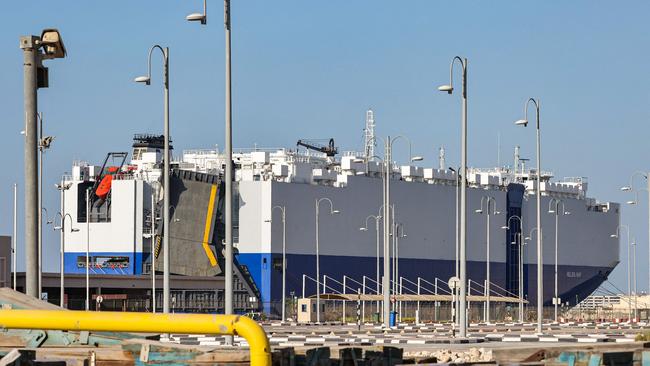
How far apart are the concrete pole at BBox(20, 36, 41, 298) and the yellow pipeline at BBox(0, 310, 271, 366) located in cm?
980

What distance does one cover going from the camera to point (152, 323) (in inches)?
330

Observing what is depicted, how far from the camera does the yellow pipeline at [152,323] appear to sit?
8.27 m

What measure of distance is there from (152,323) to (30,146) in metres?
10.4

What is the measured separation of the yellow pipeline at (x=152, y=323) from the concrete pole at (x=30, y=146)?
386 inches

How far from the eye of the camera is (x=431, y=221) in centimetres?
12431

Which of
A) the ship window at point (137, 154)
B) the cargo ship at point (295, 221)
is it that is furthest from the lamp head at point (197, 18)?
the ship window at point (137, 154)

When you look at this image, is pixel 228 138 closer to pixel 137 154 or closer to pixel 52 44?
pixel 52 44

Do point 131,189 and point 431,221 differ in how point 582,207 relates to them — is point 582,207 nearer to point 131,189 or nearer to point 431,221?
point 431,221

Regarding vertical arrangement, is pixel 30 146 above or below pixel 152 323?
above

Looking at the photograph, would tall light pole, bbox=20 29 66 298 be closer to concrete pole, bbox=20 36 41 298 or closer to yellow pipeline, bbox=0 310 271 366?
concrete pole, bbox=20 36 41 298

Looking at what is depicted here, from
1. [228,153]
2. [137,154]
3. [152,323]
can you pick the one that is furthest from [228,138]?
[137,154]

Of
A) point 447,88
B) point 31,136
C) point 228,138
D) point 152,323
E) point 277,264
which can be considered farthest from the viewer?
point 277,264

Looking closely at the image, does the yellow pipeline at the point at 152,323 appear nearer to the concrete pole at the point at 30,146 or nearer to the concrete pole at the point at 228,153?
the concrete pole at the point at 30,146

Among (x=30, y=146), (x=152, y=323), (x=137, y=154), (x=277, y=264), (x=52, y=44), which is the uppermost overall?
(x=137, y=154)
